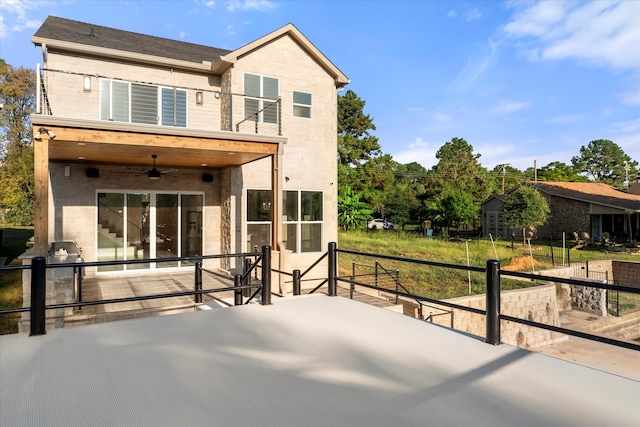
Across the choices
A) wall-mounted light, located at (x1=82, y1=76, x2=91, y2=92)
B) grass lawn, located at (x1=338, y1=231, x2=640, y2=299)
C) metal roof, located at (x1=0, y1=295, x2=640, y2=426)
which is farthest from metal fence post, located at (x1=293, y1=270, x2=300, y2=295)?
grass lawn, located at (x1=338, y1=231, x2=640, y2=299)

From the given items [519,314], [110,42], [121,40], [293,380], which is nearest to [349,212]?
[519,314]

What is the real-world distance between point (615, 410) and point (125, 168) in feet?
38.2

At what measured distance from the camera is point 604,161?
7181 cm

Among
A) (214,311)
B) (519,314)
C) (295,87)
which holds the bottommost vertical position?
(519,314)

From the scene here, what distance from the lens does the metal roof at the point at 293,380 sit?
2.52m

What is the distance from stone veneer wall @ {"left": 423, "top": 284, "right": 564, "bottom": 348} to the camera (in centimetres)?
1348

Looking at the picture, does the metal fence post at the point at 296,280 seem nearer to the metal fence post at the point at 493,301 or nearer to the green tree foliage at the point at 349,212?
the metal fence post at the point at 493,301

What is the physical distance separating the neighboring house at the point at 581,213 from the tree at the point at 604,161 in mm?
45417

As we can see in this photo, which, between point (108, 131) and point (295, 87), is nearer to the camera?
point (108, 131)

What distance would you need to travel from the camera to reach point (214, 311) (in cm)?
548

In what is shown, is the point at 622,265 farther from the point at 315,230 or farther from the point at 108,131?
the point at 108,131

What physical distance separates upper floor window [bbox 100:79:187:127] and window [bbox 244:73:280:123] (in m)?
1.91

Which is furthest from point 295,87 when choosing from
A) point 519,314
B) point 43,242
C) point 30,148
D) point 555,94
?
point 30,148

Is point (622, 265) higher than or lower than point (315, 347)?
lower
